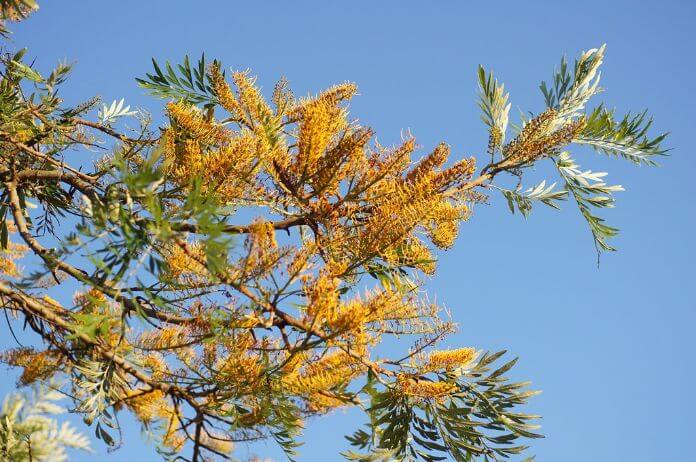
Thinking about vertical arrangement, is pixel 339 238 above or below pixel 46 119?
below

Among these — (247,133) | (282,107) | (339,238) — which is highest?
(282,107)

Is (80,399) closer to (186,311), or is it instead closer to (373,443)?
(186,311)

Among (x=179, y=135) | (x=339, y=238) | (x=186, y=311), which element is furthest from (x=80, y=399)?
(x=339, y=238)

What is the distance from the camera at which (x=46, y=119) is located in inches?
103

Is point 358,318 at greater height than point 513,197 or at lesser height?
lesser

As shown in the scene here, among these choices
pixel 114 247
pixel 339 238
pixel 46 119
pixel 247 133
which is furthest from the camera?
pixel 46 119

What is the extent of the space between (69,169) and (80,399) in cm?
76

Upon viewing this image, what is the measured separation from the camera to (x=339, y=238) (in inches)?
74.2

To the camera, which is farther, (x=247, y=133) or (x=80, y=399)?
(x=80, y=399)

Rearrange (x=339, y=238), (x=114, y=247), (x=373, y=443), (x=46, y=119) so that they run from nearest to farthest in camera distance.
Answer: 1. (x=114, y=247)
2. (x=339, y=238)
3. (x=373, y=443)
4. (x=46, y=119)

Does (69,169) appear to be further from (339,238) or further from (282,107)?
(339,238)

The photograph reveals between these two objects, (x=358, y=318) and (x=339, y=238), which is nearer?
(x=358, y=318)

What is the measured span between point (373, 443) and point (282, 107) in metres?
1.09

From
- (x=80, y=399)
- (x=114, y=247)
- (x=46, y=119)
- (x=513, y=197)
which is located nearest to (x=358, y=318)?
(x=114, y=247)
